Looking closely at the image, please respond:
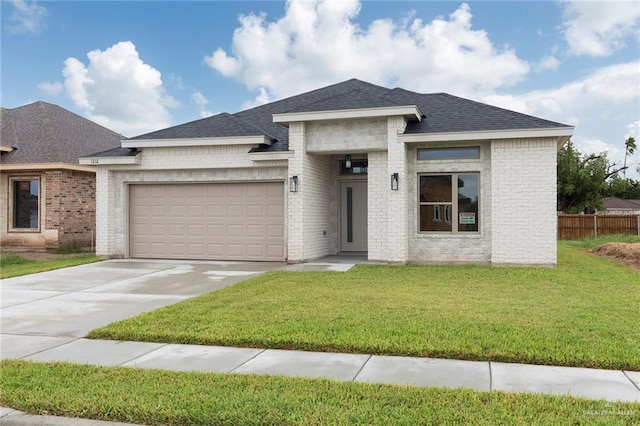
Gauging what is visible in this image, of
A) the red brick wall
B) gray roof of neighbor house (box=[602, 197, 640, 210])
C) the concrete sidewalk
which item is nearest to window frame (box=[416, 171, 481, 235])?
the concrete sidewalk

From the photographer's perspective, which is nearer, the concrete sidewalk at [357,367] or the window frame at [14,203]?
the concrete sidewalk at [357,367]

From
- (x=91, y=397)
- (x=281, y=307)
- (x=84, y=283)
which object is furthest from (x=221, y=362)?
(x=84, y=283)

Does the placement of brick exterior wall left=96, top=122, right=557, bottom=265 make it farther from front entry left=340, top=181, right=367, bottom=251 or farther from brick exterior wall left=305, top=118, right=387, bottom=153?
front entry left=340, top=181, right=367, bottom=251

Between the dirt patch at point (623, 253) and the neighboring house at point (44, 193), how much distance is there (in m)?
18.4

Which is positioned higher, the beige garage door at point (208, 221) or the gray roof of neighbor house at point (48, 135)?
the gray roof of neighbor house at point (48, 135)

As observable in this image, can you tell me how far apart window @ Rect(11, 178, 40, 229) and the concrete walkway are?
10670 millimetres

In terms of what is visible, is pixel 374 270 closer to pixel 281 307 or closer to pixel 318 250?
pixel 318 250

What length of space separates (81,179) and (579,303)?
57.6ft

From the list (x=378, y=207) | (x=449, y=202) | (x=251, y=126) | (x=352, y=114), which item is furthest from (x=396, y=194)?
(x=251, y=126)

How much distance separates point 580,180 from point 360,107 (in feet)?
104

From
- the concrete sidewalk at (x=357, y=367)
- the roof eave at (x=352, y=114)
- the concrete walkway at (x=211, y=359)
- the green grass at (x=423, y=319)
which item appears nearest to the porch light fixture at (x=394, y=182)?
the roof eave at (x=352, y=114)

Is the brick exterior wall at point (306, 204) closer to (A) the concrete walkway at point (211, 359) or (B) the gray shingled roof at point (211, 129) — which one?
(B) the gray shingled roof at point (211, 129)

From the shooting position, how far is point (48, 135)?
20375 mm

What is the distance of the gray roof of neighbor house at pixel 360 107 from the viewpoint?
1324cm
